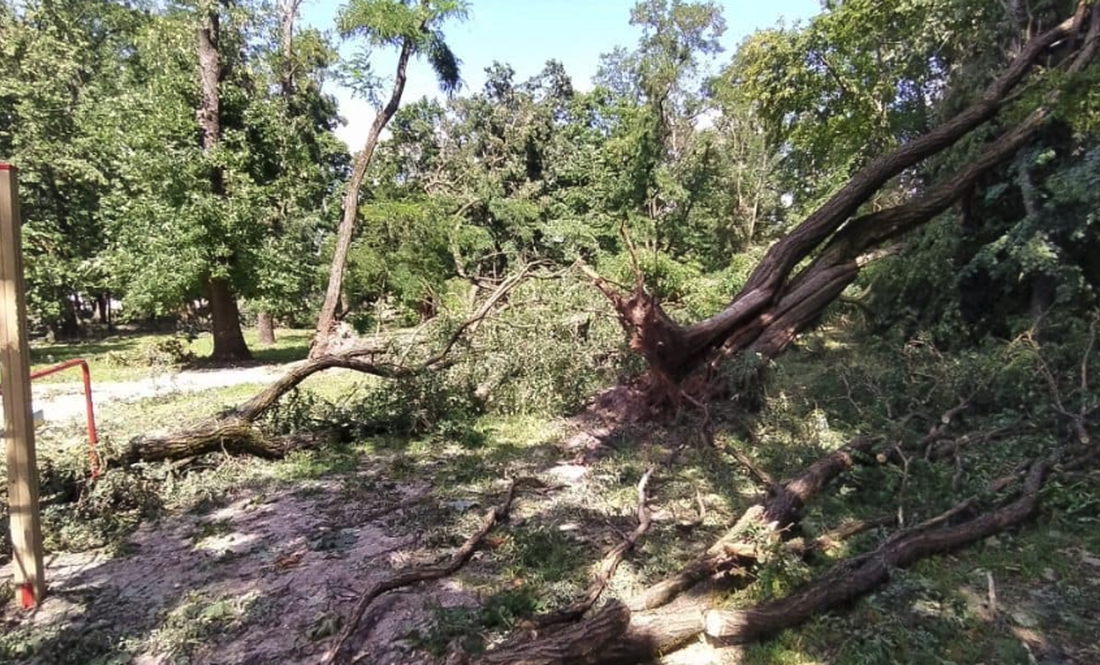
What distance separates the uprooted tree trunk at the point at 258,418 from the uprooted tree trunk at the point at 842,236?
190cm

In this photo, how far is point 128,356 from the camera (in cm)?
1264

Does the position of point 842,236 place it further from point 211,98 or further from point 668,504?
point 211,98

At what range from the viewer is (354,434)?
6137 mm

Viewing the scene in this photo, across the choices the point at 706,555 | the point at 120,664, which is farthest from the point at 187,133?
the point at 706,555

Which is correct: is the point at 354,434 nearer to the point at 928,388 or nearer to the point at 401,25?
the point at 928,388

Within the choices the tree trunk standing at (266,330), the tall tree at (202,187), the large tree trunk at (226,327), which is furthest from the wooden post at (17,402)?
the tree trunk standing at (266,330)

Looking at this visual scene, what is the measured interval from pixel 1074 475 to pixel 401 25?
11.5 meters

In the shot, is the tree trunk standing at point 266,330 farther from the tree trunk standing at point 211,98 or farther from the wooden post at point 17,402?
the wooden post at point 17,402

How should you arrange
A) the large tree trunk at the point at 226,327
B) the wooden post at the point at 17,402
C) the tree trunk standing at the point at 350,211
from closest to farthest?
the wooden post at the point at 17,402
the tree trunk standing at the point at 350,211
the large tree trunk at the point at 226,327

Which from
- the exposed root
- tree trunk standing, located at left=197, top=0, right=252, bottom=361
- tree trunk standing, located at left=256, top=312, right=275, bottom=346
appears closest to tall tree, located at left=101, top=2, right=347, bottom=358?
tree trunk standing, located at left=197, top=0, right=252, bottom=361

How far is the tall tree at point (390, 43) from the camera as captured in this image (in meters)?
11.3

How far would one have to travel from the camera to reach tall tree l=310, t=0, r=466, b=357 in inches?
443

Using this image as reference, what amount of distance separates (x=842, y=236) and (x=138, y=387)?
10.2 m

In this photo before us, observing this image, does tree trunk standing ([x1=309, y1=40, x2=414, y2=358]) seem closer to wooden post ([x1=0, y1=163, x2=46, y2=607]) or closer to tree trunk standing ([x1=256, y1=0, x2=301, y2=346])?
tree trunk standing ([x1=256, y1=0, x2=301, y2=346])
